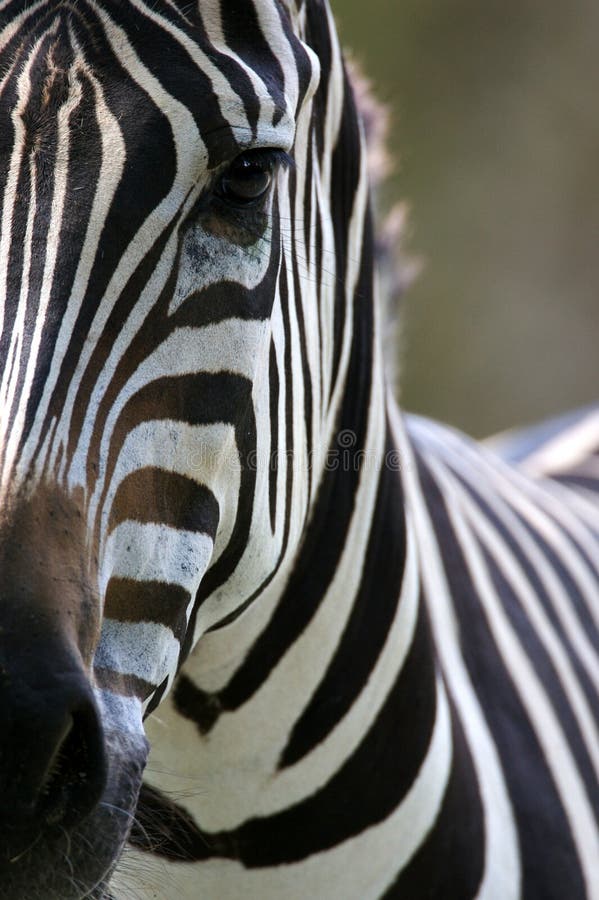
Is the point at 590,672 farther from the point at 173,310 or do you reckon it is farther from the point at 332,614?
the point at 173,310

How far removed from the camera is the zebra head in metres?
1.07

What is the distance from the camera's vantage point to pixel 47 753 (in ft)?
3.39

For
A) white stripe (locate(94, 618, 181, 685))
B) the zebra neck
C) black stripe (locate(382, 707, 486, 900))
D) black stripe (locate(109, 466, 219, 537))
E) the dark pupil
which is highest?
the dark pupil

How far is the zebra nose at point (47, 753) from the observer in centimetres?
102

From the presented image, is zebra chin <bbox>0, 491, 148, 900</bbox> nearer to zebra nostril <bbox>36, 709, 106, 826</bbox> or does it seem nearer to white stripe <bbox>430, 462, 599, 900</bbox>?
zebra nostril <bbox>36, 709, 106, 826</bbox>

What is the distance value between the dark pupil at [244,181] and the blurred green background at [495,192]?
928 centimetres

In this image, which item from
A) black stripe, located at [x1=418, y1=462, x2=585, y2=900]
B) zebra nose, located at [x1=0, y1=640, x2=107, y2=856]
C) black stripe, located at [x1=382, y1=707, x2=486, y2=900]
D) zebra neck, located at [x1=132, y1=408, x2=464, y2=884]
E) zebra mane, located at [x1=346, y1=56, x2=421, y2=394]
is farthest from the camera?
zebra mane, located at [x1=346, y1=56, x2=421, y2=394]

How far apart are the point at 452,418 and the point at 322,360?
910cm

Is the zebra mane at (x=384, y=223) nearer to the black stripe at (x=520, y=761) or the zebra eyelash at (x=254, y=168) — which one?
the black stripe at (x=520, y=761)

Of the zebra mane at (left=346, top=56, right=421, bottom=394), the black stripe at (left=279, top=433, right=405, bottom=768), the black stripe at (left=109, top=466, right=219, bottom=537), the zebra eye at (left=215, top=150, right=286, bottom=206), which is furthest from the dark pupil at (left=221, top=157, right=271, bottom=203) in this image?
the zebra mane at (left=346, top=56, right=421, bottom=394)

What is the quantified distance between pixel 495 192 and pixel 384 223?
29.0 ft

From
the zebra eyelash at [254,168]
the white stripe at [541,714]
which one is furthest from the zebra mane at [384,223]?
the zebra eyelash at [254,168]

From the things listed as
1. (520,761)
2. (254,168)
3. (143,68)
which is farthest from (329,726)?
(143,68)

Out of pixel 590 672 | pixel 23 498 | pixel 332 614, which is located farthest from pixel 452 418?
pixel 23 498
